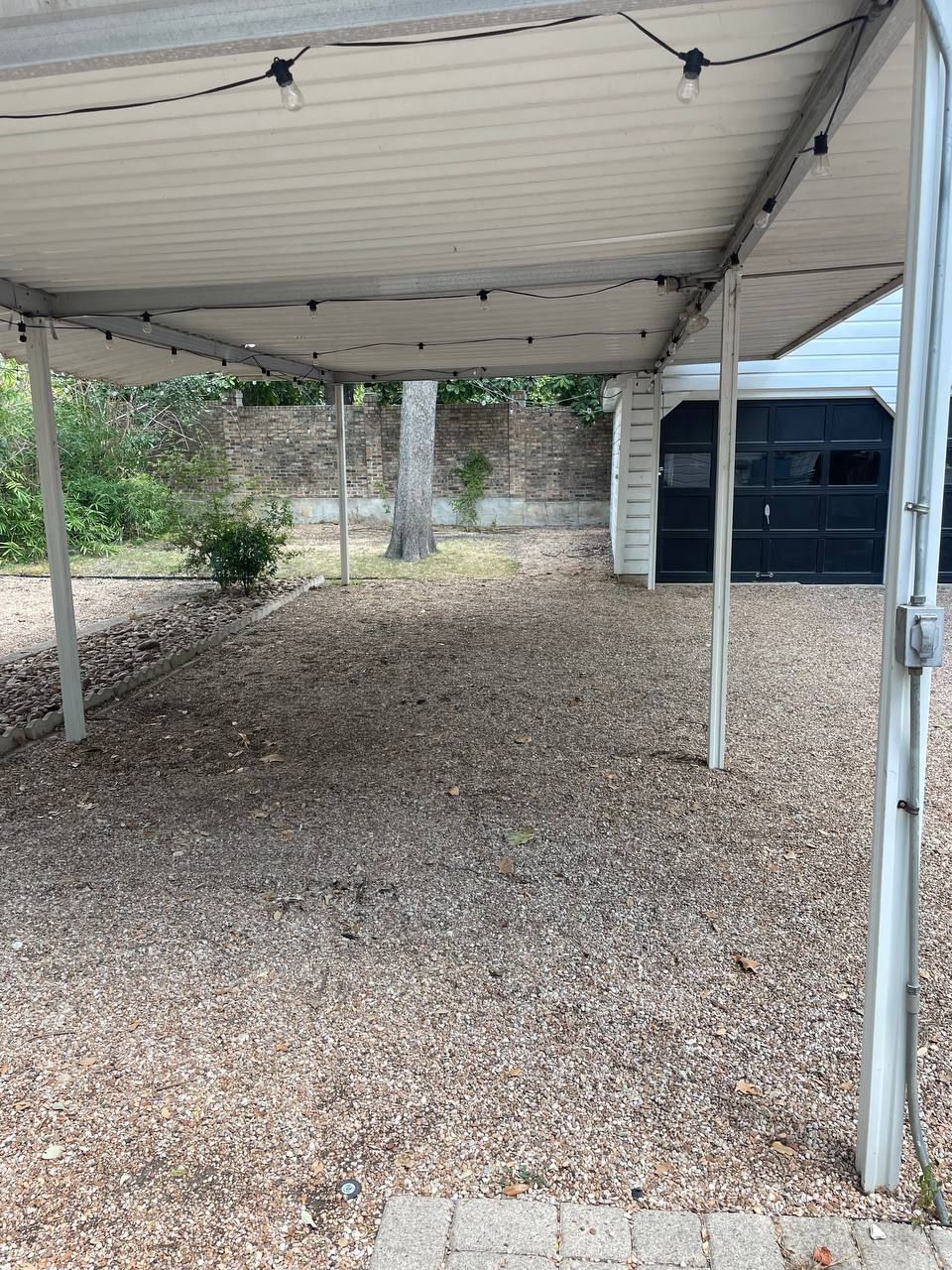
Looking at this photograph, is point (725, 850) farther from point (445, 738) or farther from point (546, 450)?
point (546, 450)

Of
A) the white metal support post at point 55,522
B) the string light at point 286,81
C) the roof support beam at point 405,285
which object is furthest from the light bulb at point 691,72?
the white metal support post at point 55,522

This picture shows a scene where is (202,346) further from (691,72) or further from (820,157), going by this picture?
(691,72)

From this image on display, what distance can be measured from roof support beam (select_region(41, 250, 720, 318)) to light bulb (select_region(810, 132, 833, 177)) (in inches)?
66.7

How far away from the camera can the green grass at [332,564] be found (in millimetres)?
11898

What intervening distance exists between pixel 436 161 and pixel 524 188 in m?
0.45

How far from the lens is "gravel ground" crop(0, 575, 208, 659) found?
8273 mm

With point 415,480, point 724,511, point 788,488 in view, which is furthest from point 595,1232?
point 415,480

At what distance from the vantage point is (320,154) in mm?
2979

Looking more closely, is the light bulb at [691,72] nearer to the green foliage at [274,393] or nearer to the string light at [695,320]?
the string light at [695,320]

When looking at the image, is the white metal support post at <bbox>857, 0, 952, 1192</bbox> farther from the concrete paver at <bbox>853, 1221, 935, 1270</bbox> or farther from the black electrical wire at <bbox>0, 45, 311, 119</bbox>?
the black electrical wire at <bbox>0, 45, 311, 119</bbox>

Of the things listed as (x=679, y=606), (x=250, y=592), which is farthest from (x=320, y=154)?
(x=250, y=592)

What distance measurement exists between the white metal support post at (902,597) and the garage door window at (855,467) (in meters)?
8.95

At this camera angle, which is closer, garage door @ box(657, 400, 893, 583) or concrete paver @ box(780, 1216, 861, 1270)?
concrete paver @ box(780, 1216, 861, 1270)

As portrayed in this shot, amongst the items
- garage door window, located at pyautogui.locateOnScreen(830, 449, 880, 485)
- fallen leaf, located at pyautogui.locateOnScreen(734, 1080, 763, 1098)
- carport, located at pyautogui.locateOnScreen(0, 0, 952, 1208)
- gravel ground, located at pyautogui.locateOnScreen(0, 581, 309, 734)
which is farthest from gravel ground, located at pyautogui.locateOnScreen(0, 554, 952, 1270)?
garage door window, located at pyautogui.locateOnScreen(830, 449, 880, 485)
